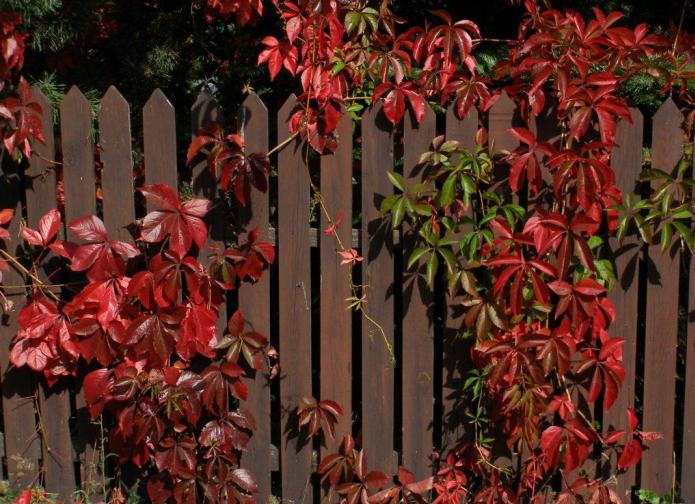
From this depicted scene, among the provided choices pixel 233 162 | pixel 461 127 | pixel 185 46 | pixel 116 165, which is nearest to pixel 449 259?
pixel 461 127

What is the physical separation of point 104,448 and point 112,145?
1197 millimetres

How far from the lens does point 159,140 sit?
289cm

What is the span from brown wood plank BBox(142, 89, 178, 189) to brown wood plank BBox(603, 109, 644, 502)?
5.45 ft

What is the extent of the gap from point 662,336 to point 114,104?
7.44 ft

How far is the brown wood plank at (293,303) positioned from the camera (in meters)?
2.93

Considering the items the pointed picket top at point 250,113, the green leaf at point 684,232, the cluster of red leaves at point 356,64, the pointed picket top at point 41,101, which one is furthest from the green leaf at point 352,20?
the green leaf at point 684,232

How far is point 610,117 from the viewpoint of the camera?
2.72 meters

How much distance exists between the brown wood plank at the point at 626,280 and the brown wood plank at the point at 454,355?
55 centimetres

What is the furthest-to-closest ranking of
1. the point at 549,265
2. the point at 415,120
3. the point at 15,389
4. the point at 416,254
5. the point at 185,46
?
the point at 185,46, the point at 15,389, the point at 415,120, the point at 416,254, the point at 549,265

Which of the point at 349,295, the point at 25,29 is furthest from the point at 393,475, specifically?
the point at 25,29

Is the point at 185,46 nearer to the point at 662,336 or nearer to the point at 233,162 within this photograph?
the point at 233,162

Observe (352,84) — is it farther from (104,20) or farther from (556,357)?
(104,20)

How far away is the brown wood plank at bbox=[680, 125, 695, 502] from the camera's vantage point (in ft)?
9.78

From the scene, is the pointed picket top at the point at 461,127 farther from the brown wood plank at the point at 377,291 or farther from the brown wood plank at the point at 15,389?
the brown wood plank at the point at 15,389
